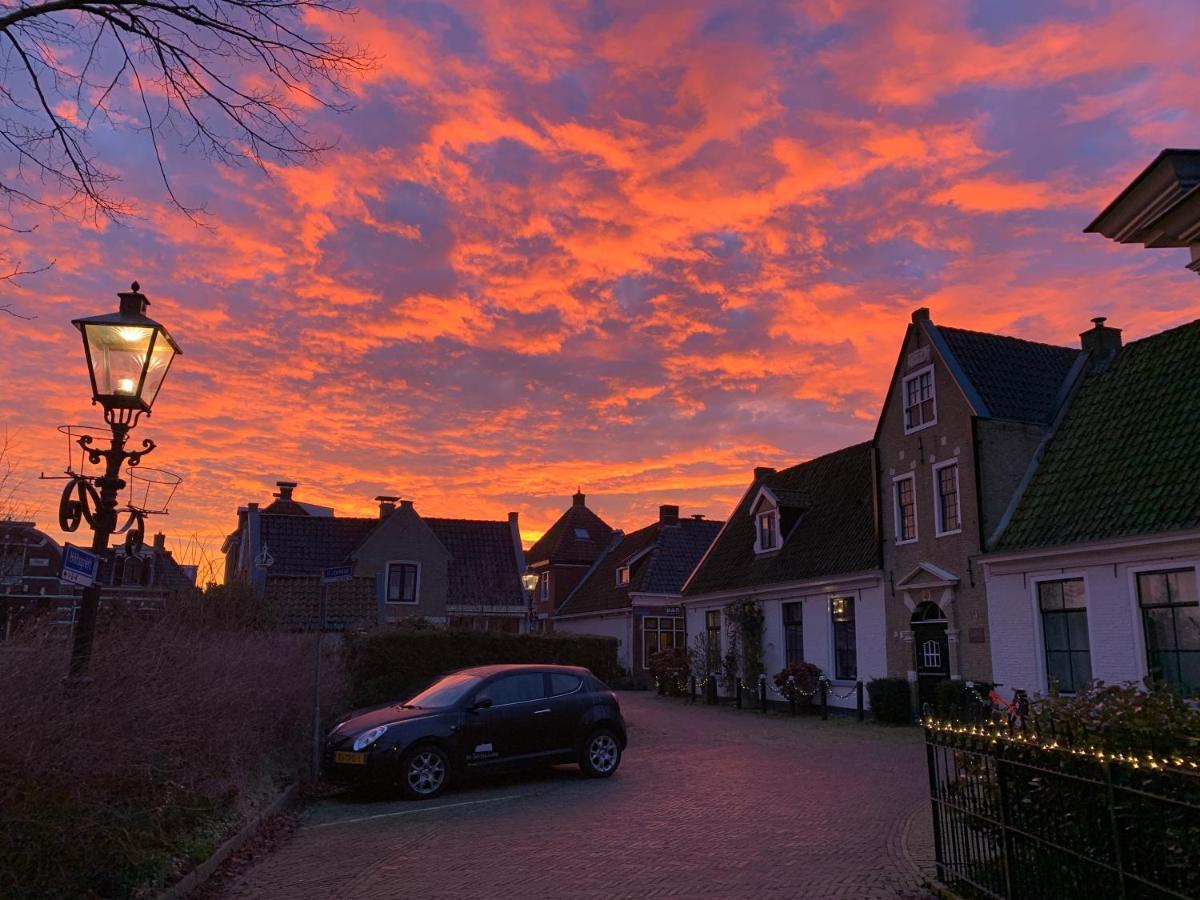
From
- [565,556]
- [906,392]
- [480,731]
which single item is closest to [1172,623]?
[906,392]

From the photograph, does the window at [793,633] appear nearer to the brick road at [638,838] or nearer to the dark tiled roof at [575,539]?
the brick road at [638,838]

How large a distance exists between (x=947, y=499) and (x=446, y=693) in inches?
527

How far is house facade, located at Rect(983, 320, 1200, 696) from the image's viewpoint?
51.5ft

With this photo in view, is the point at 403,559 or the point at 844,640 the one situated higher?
the point at 403,559

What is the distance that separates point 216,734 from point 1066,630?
602 inches

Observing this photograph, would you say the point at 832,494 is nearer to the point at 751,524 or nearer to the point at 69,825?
the point at 751,524

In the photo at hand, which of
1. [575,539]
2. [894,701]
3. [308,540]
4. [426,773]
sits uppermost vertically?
[575,539]

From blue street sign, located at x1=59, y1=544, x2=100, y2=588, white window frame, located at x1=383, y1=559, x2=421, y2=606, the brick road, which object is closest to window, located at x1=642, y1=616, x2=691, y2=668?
white window frame, located at x1=383, y1=559, x2=421, y2=606

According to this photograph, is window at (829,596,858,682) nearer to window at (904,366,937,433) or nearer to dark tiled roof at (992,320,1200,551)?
window at (904,366,937,433)

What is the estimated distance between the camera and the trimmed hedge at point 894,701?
69.5 ft

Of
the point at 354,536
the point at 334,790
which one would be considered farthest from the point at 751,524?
the point at 334,790

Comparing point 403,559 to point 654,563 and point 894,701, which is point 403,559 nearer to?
point 654,563

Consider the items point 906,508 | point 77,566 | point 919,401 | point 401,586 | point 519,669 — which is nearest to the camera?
point 77,566

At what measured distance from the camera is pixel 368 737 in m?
11.7
